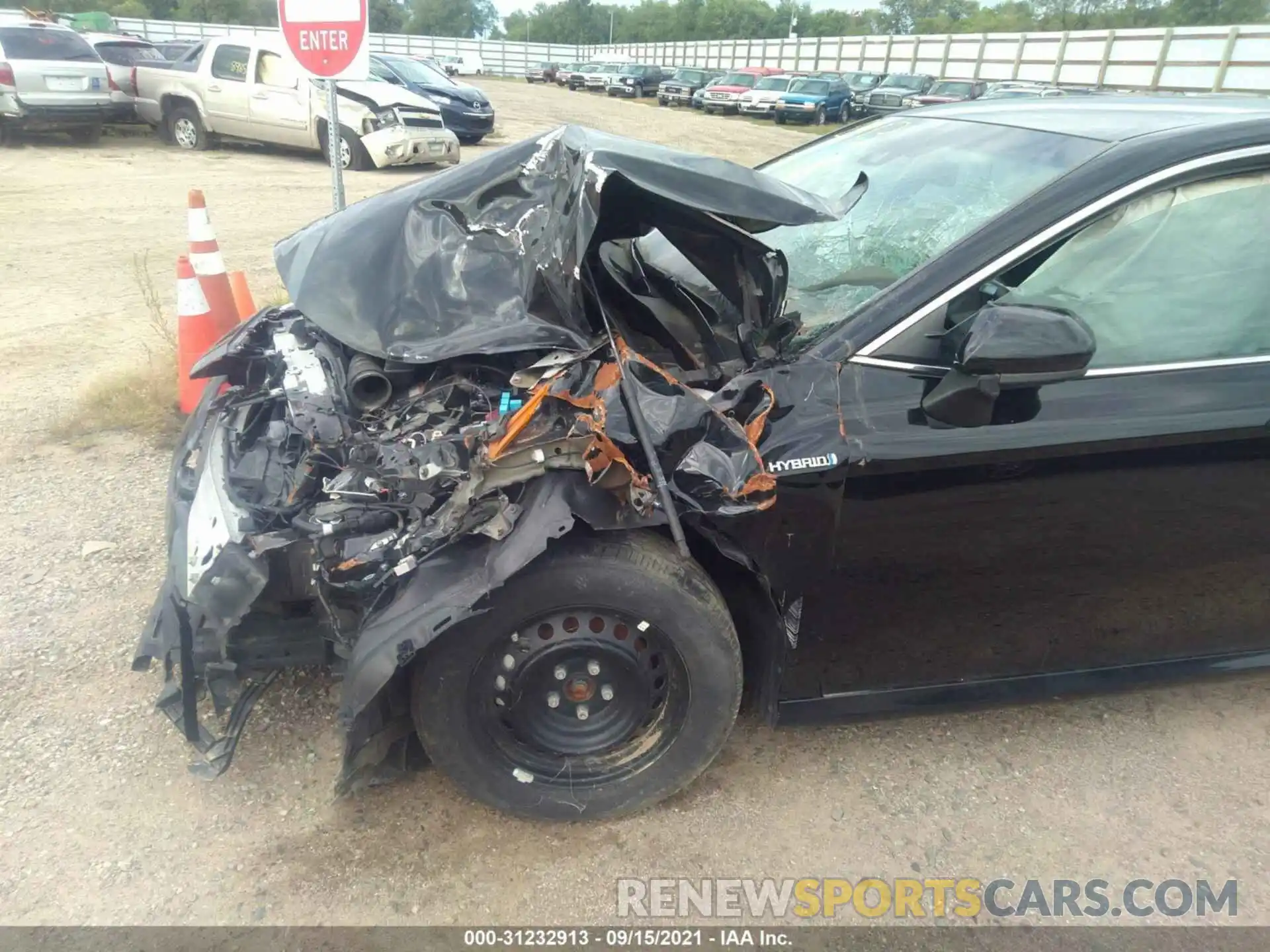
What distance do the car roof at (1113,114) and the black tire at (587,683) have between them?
1.73 m

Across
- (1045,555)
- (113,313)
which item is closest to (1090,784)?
(1045,555)

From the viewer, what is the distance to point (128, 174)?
40.5ft

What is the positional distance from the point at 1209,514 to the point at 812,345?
1198 millimetres

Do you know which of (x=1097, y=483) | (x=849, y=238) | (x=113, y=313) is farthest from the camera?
(x=113, y=313)

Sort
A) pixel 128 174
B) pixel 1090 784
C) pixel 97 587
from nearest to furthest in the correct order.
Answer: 1. pixel 1090 784
2. pixel 97 587
3. pixel 128 174

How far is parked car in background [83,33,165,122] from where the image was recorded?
15008 mm

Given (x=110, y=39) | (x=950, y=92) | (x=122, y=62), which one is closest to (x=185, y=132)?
(x=122, y=62)

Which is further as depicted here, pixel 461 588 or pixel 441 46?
pixel 441 46

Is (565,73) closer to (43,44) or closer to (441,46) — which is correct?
(441,46)

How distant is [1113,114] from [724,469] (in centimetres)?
176

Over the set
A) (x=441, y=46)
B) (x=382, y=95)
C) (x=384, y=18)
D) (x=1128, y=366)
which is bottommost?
(x=441, y=46)

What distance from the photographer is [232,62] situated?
13961 mm

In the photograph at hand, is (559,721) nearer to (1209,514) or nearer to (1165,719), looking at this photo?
(1209,514)

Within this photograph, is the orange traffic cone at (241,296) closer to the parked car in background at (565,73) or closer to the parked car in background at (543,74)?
the parked car in background at (565,73)
